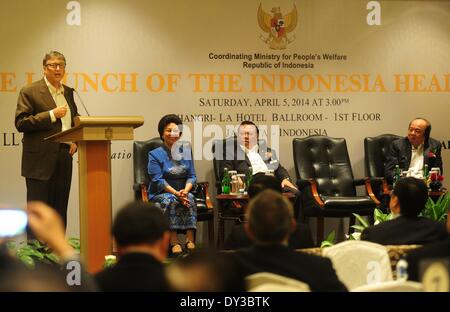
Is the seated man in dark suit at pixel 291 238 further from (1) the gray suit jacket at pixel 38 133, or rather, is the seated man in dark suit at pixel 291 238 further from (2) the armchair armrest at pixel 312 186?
(2) the armchair armrest at pixel 312 186

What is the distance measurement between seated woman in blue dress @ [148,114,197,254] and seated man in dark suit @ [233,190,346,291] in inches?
144

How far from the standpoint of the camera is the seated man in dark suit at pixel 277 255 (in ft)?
8.04

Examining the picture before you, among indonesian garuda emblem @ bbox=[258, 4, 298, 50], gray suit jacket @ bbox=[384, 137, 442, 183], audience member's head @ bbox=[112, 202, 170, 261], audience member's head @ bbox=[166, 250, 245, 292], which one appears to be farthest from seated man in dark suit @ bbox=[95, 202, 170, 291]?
indonesian garuda emblem @ bbox=[258, 4, 298, 50]

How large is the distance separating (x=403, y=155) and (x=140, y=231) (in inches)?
203

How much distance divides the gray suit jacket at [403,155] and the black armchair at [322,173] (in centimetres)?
29

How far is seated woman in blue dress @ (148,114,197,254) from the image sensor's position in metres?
6.19

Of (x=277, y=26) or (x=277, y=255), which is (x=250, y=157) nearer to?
(x=277, y=26)

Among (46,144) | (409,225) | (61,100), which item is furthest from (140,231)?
(61,100)

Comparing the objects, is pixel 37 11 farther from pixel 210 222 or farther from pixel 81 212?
pixel 81 212

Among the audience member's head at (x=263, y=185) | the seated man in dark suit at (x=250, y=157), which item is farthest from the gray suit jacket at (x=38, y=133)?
the audience member's head at (x=263, y=185)

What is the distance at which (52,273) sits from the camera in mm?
1708

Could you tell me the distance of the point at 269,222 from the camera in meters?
2.52
